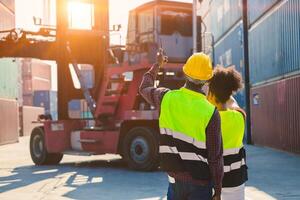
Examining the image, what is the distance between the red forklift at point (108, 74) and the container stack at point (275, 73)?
3451 mm

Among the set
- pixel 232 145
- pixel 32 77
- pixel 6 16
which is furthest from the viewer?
pixel 32 77

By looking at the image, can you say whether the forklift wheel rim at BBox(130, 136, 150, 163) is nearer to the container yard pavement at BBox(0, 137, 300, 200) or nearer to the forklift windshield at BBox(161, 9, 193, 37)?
the container yard pavement at BBox(0, 137, 300, 200)

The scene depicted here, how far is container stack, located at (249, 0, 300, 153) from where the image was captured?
15.7 metres

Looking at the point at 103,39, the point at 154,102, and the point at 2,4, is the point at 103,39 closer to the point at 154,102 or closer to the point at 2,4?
the point at 154,102

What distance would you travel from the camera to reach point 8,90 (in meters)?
28.5

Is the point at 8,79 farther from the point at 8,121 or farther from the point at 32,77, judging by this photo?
the point at 32,77

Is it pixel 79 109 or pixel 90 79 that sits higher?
pixel 90 79

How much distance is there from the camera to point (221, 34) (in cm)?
2978

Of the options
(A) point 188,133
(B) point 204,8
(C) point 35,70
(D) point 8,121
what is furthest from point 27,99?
(A) point 188,133

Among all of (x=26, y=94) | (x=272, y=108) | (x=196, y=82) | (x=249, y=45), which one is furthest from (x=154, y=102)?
(x=26, y=94)

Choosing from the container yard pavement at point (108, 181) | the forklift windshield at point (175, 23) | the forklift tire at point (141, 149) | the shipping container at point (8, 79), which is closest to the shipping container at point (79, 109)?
the container yard pavement at point (108, 181)

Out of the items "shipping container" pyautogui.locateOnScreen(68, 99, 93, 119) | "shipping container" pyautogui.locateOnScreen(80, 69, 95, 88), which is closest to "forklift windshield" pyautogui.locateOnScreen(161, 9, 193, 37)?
"shipping container" pyautogui.locateOnScreen(80, 69, 95, 88)

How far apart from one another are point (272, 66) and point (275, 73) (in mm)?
436

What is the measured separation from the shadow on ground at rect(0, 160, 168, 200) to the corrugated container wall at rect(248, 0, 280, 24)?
8.99m
